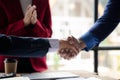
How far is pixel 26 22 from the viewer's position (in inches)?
76.0

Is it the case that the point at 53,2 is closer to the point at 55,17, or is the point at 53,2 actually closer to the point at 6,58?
the point at 55,17

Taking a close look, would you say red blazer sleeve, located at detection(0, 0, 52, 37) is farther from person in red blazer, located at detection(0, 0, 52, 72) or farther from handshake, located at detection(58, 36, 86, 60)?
handshake, located at detection(58, 36, 86, 60)

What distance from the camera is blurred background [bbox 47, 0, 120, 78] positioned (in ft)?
9.39

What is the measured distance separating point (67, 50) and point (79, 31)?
0.62 meters

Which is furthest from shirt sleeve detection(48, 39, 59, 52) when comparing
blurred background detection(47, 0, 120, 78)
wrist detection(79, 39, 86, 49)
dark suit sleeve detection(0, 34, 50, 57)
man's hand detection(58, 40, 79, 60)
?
blurred background detection(47, 0, 120, 78)

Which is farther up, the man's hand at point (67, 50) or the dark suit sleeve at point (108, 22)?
the dark suit sleeve at point (108, 22)

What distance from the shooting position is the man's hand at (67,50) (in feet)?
7.42

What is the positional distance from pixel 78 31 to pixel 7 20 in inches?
41.7

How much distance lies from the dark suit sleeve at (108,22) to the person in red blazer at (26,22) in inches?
19.1

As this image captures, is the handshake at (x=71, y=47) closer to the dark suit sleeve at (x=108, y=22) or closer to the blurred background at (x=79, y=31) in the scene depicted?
the dark suit sleeve at (x=108, y=22)

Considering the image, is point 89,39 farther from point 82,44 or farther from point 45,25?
point 45,25

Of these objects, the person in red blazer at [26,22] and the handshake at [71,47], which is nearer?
the person in red blazer at [26,22]

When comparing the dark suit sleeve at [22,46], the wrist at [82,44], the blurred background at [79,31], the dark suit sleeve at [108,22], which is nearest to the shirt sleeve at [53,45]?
the dark suit sleeve at [22,46]

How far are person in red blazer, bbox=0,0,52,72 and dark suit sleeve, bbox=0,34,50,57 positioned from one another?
0.11m
